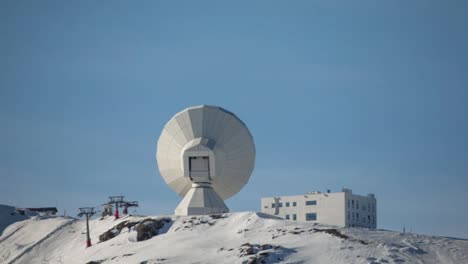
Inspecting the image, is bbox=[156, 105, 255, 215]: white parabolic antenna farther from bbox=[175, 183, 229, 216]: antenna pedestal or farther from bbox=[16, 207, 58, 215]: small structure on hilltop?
bbox=[16, 207, 58, 215]: small structure on hilltop

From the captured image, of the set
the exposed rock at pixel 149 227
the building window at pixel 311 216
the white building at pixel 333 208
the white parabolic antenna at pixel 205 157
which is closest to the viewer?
the exposed rock at pixel 149 227

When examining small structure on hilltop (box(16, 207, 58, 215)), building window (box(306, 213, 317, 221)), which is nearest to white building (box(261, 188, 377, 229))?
building window (box(306, 213, 317, 221))

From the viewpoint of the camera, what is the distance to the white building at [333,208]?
147625mm

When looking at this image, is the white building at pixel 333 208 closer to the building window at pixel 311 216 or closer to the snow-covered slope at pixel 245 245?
the building window at pixel 311 216

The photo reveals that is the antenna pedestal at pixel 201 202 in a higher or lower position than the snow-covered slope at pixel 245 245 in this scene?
higher

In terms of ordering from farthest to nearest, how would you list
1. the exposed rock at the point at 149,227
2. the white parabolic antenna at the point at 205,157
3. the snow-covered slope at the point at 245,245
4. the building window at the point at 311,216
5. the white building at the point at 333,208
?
the building window at the point at 311,216 < the white building at the point at 333,208 < the white parabolic antenna at the point at 205,157 < the exposed rock at the point at 149,227 < the snow-covered slope at the point at 245,245

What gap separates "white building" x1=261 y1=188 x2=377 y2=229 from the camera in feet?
484

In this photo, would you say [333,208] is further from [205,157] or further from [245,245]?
[245,245]

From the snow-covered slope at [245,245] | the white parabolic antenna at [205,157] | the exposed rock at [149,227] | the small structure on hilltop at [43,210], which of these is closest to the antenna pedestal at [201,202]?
the white parabolic antenna at [205,157]

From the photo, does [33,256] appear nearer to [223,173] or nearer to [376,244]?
[223,173]

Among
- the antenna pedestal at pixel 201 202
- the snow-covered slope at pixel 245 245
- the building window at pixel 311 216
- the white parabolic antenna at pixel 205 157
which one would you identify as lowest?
the building window at pixel 311 216

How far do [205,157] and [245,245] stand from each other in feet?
68.8

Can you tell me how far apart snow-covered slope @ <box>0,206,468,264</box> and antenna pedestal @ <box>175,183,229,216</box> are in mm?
4318

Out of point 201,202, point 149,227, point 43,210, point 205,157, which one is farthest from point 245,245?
point 43,210
